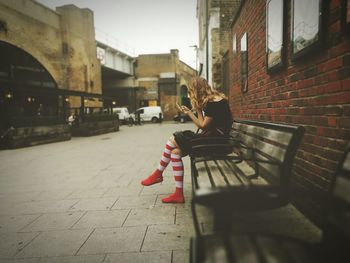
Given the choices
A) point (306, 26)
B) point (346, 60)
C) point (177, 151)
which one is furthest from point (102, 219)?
point (306, 26)

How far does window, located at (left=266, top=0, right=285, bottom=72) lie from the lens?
3.50 metres

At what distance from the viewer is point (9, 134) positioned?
1119 cm

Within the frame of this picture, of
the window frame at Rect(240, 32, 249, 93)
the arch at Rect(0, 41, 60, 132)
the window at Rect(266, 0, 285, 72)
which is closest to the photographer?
the window at Rect(266, 0, 285, 72)

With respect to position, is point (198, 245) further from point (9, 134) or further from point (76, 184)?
point (9, 134)

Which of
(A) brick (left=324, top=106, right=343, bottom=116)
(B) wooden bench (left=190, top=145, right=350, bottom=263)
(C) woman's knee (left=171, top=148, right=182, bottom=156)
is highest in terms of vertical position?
(A) brick (left=324, top=106, right=343, bottom=116)

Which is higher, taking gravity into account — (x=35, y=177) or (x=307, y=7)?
(x=307, y=7)

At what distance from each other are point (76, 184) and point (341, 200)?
4.52m

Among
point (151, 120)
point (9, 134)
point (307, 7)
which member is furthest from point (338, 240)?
point (151, 120)

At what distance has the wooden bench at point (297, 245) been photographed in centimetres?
137

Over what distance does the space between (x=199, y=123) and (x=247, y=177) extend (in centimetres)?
130

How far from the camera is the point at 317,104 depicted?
2.64 meters

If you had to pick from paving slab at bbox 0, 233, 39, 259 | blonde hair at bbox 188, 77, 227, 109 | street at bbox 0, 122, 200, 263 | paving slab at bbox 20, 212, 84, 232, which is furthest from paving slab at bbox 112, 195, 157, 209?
blonde hair at bbox 188, 77, 227, 109

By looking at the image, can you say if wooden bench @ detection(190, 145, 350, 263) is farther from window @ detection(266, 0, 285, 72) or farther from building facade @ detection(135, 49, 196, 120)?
building facade @ detection(135, 49, 196, 120)

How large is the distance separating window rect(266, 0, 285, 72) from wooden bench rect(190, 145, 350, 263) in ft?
7.88
